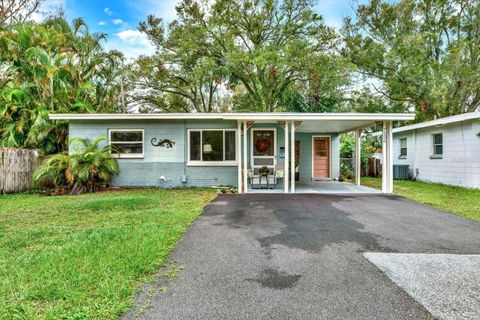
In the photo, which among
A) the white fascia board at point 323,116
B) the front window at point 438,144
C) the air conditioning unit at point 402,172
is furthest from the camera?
the air conditioning unit at point 402,172

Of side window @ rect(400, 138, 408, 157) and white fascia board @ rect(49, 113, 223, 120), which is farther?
side window @ rect(400, 138, 408, 157)

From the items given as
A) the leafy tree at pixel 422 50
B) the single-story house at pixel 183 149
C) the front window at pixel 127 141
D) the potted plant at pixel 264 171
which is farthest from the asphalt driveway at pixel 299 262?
the leafy tree at pixel 422 50

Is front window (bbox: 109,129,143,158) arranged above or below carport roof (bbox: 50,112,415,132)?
below

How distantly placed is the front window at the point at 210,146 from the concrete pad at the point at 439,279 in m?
7.61

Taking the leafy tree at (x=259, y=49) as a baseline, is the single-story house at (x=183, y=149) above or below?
below

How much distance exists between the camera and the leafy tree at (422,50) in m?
16.4

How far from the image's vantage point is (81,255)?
3.54 m

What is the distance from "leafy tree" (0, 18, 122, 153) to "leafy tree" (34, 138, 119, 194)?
197cm

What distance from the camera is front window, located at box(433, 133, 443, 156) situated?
490 inches

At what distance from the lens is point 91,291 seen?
2633 mm

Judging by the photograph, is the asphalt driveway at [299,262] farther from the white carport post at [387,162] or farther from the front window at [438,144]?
the front window at [438,144]

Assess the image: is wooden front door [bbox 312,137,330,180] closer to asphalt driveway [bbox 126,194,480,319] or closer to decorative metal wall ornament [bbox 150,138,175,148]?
decorative metal wall ornament [bbox 150,138,175,148]

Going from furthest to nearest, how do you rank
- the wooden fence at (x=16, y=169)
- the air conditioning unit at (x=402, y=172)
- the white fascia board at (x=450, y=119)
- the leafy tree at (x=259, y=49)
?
the leafy tree at (x=259, y=49) < the air conditioning unit at (x=402, y=172) < the white fascia board at (x=450, y=119) < the wooden fence at (x=16, y=169)

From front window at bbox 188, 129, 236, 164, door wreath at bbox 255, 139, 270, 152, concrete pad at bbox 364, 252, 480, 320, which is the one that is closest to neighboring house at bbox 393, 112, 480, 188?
door wreath at bbox 255, 139, 270, 152
